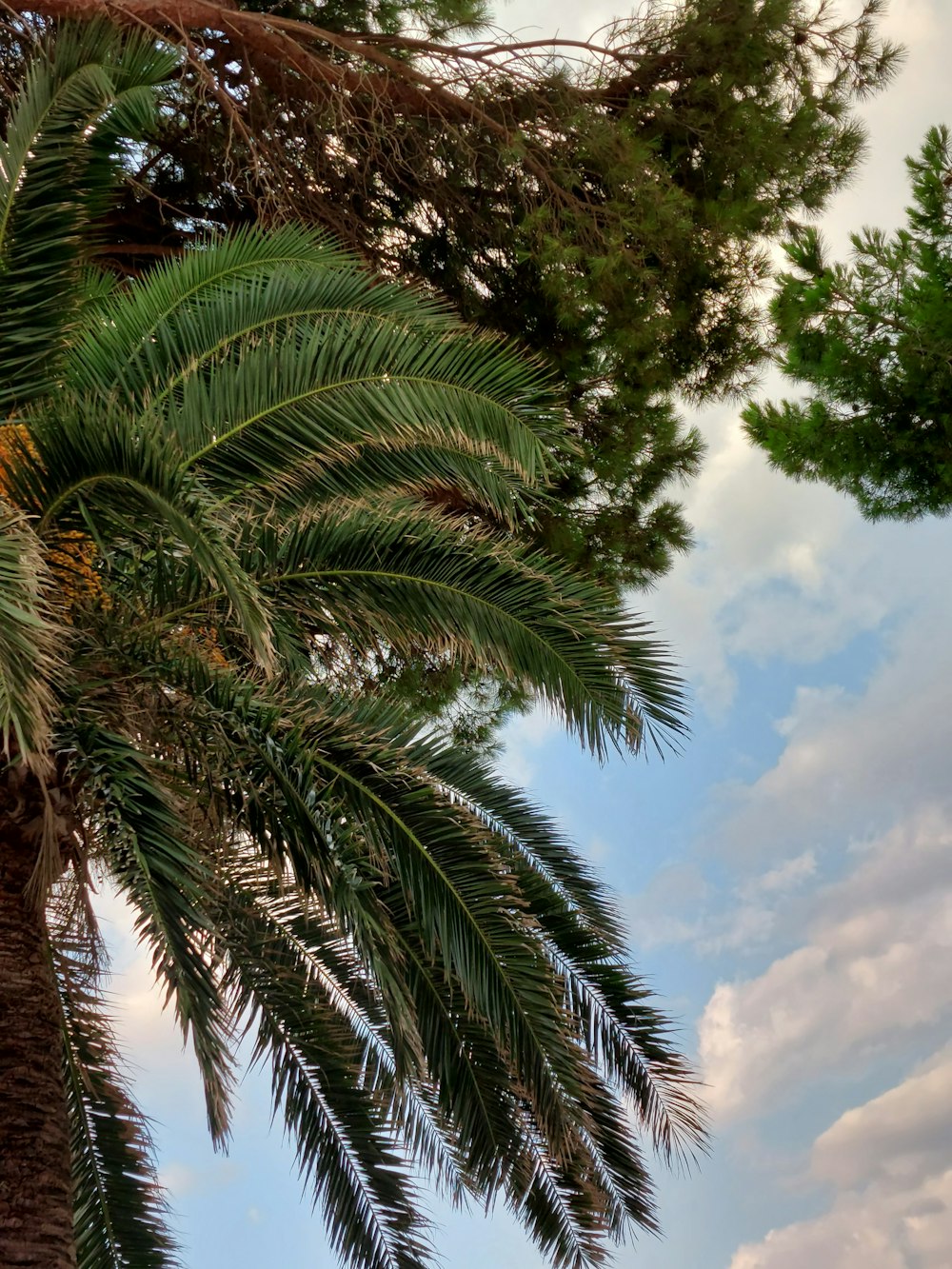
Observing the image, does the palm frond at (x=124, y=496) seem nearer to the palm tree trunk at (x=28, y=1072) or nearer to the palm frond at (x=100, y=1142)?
the palm tree trunk at (x=28, y=1072)

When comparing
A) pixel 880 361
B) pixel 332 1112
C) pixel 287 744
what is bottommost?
pixel 332 1112

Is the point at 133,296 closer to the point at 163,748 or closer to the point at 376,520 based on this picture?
the point at 376,520

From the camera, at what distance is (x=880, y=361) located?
962cm

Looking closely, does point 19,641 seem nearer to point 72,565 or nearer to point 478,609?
point 72,565

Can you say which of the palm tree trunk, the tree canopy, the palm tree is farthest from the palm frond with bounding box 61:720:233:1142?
the tree canopy

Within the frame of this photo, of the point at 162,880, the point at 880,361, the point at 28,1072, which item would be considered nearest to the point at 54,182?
the point at 162,880

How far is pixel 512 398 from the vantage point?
5773 millimetres

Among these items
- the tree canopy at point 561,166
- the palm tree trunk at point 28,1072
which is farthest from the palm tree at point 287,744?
the tree canopy at point 561,166

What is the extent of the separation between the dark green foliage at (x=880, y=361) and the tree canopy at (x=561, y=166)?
58 centimetres

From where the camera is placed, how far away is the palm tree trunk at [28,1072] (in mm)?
4887

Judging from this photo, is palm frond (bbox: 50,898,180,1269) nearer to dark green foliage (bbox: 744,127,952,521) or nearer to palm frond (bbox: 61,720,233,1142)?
palm frond (bbox: 61,720,233,1142)

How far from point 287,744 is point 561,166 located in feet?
19.1

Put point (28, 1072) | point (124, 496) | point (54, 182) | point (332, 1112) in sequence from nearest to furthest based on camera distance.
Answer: point (124, 496)
point (28, 1072)
point (54, 182)
point (332, 1112)

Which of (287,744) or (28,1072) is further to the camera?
(28,1072)
